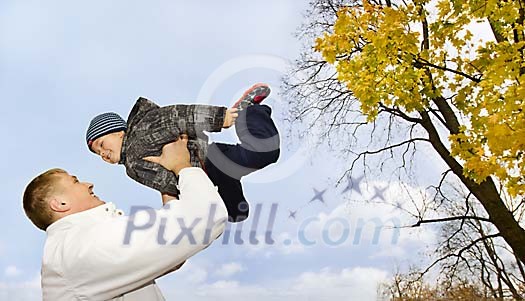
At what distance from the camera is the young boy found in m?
1.32

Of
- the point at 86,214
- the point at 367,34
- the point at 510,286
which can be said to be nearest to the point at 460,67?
the point at 367,34

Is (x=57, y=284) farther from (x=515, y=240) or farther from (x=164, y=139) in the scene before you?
(x=515, y=240)

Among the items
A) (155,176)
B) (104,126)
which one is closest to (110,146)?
(104,126)

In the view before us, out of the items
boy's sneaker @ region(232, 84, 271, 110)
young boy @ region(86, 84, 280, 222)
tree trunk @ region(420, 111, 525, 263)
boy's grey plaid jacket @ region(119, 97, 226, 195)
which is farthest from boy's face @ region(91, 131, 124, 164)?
tree trunk @ region(420, 111, 525, 263)

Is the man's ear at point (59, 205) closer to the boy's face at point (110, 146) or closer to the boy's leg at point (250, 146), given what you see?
the boy's face at point (110, 146)

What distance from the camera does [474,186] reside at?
494cm

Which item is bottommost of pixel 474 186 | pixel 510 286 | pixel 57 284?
pixel 57 284

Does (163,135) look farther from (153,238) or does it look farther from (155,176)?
(153,238)

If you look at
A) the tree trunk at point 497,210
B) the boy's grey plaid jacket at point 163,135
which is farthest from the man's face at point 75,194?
the tree trunk at point 497,210

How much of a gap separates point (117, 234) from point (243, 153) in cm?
48

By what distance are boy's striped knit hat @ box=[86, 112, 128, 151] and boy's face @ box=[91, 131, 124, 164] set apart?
0.03 ft

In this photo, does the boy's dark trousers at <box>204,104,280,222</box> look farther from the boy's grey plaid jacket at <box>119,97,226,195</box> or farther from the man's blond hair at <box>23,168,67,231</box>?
the man's blond hair at <box>23,168,67,231</box>

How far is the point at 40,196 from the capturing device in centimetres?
137

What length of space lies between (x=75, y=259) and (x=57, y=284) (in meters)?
0.12
